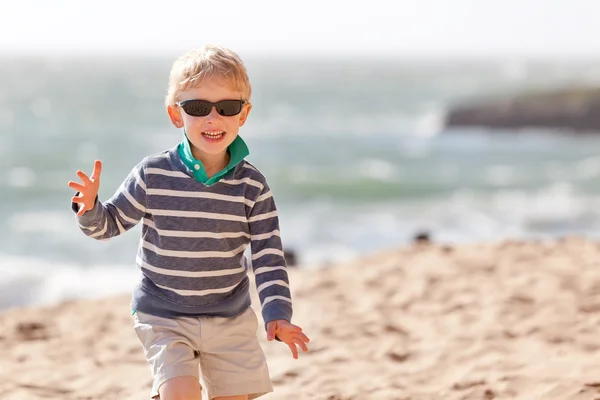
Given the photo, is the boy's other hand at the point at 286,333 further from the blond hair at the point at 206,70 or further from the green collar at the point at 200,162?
the blond hair at the point at 206,70

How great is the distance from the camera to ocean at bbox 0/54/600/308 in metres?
11.8

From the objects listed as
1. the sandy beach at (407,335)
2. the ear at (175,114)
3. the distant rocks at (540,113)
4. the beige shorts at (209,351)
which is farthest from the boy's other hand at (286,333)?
the distant rocks at (540,113)

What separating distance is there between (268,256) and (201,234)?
0.27 m

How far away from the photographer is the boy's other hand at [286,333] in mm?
2902

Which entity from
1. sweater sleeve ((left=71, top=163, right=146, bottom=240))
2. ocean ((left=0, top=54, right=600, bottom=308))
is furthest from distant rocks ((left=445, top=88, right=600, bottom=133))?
sweater sleeve ((left=71, top=163, right=146, bottom=240))

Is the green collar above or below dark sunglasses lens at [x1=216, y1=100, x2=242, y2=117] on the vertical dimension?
below

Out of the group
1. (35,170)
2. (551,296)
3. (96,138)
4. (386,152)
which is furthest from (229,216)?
(96,138)

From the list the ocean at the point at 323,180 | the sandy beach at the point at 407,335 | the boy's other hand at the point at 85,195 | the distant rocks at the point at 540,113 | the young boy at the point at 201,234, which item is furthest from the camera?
the distant rocks at the point at 540,113

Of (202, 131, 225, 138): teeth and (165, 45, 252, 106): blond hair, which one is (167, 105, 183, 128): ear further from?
(202, 131, 225, 138): teeth

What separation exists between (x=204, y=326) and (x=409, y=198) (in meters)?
16.2

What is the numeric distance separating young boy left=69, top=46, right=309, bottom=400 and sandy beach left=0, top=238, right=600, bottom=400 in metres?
1.18

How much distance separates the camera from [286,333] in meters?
2.91

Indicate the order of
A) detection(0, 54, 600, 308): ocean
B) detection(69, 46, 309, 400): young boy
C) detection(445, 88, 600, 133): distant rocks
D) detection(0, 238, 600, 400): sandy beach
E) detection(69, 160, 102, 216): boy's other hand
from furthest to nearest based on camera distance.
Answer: detection(445, 88, 600, 133): distant rocks, detection(0, 54, 600, 308): ocean, detection(0, 238, 600, 400): sandy beach, detection(69, 46, 309, 400): young boy, detection(69, 160, 102, 216): boy's other hand

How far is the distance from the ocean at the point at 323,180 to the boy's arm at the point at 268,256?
5798mm
